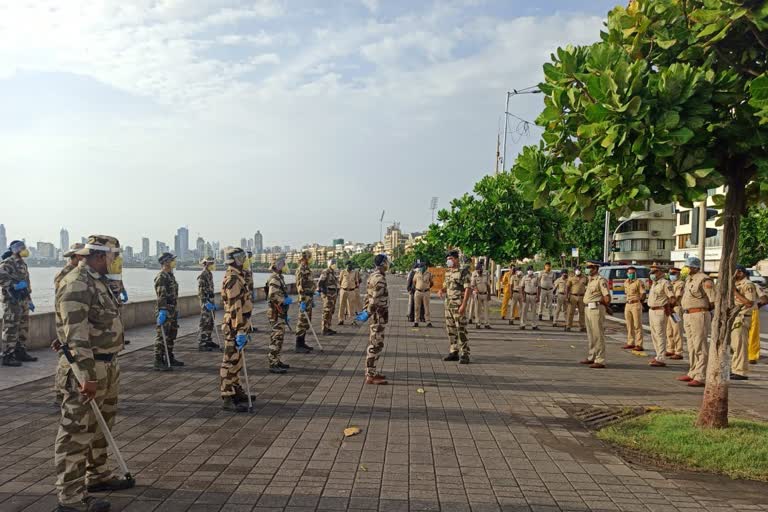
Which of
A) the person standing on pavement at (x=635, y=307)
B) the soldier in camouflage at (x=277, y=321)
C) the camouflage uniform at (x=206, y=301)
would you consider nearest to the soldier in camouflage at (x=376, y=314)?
the soldier in camouflage at (x=277, y=321)

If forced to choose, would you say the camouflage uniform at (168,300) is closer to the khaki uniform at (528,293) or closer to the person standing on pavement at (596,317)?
the person standing on pavement at (596,317)

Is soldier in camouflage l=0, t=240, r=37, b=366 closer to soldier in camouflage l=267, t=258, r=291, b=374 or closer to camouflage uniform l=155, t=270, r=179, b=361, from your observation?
camouflage uniform l=155, t=270, r=179, b=361

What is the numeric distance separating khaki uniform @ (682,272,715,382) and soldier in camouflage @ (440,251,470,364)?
12.5 ft

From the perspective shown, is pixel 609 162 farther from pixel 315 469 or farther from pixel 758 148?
pixel 315 469

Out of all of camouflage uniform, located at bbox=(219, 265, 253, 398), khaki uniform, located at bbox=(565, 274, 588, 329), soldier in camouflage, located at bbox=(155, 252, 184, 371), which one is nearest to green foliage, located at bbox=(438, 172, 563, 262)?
khaki uniform, located at bbox=(565, 274, 588, 329)

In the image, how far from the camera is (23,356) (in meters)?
10.4

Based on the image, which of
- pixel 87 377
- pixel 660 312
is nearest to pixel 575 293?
pixel 660 312

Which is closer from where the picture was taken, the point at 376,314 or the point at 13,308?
the point at 376,314

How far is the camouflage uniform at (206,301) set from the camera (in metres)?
12.5

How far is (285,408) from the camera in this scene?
7.58 meters

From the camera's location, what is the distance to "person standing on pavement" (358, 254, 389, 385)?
913cm

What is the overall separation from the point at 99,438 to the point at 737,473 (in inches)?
220

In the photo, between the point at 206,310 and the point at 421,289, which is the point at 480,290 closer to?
the point at 421,289

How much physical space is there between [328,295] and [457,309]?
232 inches
